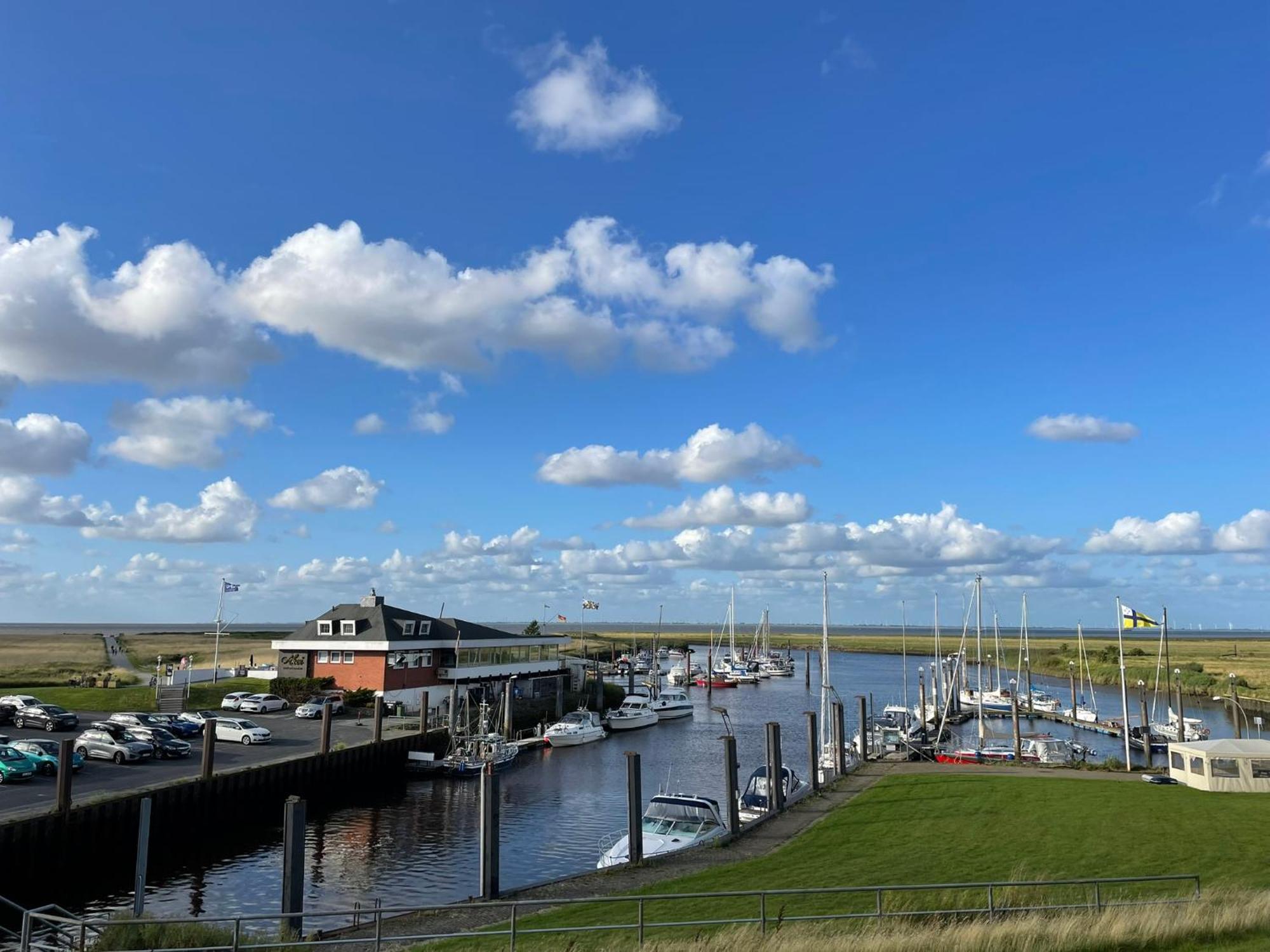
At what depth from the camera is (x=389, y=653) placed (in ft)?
238

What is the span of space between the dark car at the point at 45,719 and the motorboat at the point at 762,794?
1588 inches

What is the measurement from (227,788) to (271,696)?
94.4 feet

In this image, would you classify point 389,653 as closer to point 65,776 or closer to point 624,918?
point 65,776

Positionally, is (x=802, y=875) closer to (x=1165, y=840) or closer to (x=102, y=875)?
(x=1165, y=840)

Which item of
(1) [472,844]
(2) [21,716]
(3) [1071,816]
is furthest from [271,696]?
(3) [1071,816]

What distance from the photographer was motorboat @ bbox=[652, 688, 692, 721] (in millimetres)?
94750

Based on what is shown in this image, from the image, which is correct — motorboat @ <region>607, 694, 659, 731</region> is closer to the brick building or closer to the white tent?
the brick building

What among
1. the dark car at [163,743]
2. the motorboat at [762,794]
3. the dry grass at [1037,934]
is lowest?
the motorboat at [762,794]

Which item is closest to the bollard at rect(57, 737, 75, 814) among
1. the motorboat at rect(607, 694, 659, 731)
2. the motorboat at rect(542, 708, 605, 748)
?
the motorboat at rect(542, 708, 605, 748)

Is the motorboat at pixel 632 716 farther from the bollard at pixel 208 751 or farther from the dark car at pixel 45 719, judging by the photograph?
the bollard at pixel 208 751

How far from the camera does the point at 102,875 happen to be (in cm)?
3397

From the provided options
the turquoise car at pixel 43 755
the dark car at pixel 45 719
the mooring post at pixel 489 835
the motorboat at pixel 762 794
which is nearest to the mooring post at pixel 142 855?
the mooring post at pixel 489 835

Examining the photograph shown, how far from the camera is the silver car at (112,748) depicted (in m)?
46.1

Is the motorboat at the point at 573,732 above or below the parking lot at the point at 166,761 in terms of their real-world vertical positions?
below
